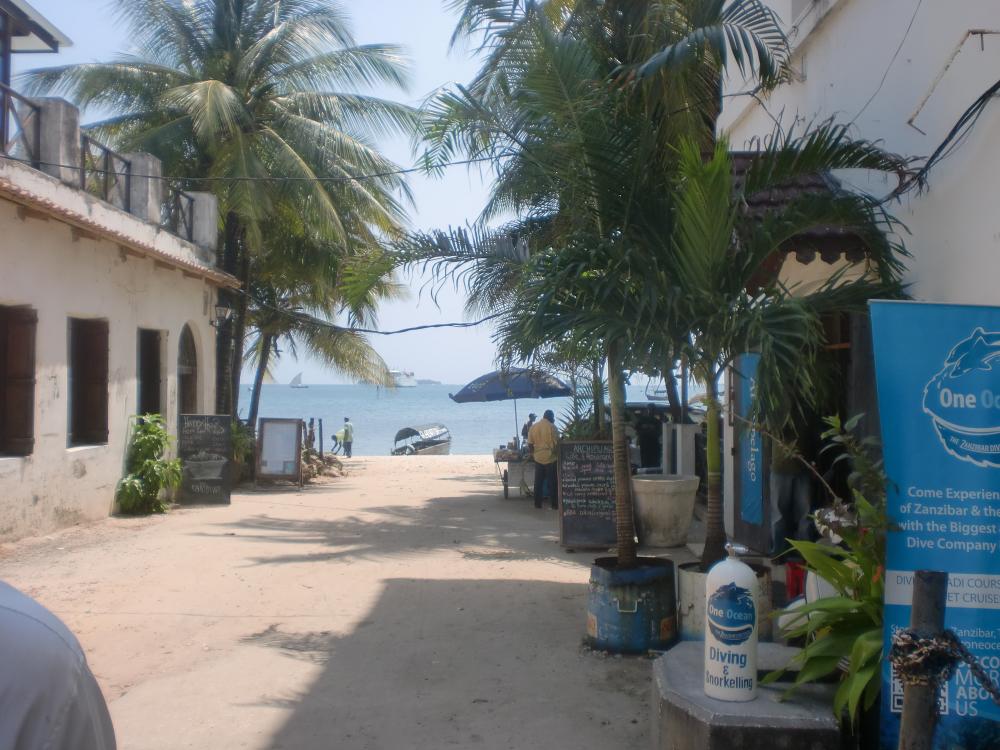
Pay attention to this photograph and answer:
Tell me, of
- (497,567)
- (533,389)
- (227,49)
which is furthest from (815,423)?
(227,49)

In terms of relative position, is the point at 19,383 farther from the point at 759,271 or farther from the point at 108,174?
the point at 759,271

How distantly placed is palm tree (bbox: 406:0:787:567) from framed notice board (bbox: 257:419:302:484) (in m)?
10.4

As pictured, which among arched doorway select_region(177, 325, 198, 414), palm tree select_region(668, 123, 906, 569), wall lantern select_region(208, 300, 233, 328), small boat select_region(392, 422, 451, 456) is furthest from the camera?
small boat select_region(392, 422, 451, 456)

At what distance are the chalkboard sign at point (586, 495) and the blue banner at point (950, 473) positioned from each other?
7.07 metres

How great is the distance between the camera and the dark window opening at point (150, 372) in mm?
15336

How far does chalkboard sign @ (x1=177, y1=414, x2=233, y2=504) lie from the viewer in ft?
47.5

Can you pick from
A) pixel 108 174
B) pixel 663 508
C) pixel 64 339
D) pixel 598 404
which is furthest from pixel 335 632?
pixel 108 174

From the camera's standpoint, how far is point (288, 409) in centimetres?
11719

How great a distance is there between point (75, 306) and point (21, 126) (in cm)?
228

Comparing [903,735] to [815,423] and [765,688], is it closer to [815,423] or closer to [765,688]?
[765,688]

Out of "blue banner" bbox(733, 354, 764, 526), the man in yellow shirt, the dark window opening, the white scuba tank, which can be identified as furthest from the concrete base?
the dark window opening

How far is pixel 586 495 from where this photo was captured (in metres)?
10.8

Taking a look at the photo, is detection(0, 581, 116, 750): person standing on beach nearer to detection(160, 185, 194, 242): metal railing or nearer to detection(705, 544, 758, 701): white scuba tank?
Answer: detection(705, 544, 758, 701): white scuba tank

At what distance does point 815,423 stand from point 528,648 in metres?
3.62
